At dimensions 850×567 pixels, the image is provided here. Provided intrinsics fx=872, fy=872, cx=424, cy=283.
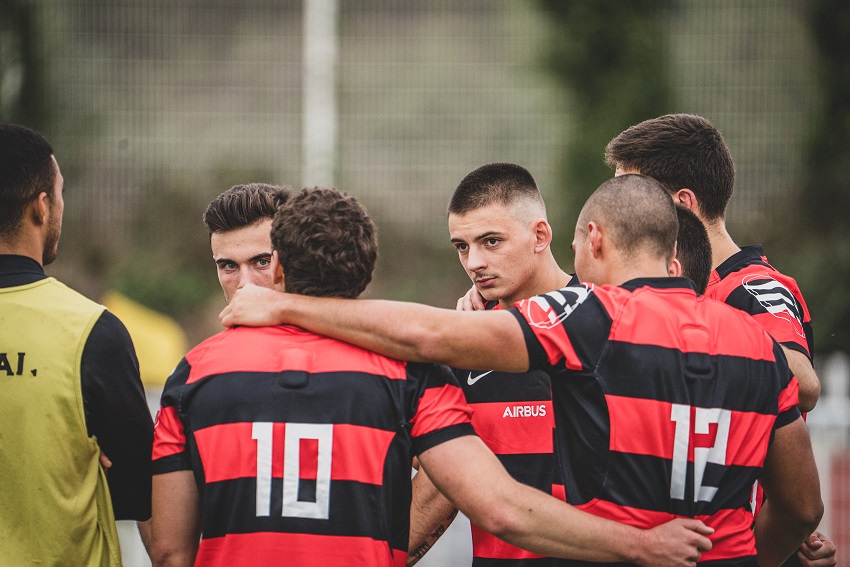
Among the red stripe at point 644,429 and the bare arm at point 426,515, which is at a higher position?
the red stripe at point 644,429

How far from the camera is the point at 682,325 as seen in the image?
9.79 ft

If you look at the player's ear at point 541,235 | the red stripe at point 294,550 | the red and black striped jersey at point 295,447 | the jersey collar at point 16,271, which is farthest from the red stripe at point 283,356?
the player's ear at point 541,235

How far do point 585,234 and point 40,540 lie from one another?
221 cm

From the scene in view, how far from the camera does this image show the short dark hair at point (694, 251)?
3.42 m

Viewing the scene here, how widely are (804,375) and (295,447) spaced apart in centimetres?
204

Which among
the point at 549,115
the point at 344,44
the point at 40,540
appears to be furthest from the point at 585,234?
the point at 344,44

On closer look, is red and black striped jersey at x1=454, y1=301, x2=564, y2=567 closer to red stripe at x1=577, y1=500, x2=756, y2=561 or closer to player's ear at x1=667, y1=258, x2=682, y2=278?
red stripe at x1=577, y1=500, x2=756, y2=561

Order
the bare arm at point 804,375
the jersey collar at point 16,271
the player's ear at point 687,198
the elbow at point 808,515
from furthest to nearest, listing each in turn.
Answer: the player's ear at point 687,198 → the bare arm at point 804,375 → the elbow at point 808,515 → the jersey collar at point 16,271

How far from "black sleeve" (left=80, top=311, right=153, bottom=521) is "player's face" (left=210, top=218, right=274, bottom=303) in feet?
3.66

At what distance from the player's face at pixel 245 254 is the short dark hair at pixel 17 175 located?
3.82ft

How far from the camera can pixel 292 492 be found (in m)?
2.78

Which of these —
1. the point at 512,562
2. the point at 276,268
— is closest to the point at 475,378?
the point at 512,562

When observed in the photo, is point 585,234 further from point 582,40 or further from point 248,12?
point 248,12

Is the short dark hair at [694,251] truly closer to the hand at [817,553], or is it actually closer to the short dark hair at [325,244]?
the short dark hair at [325,244]
